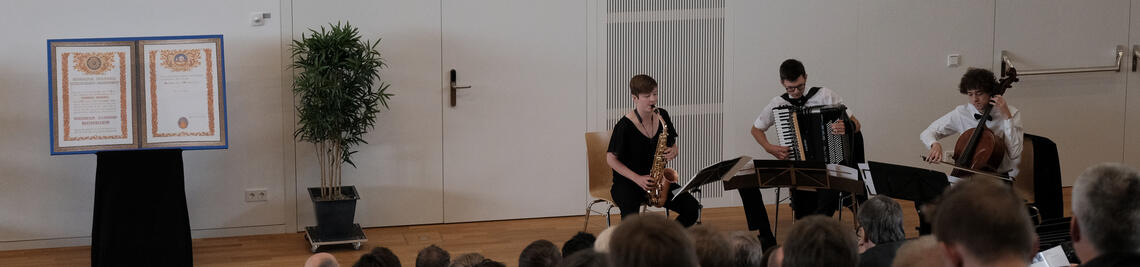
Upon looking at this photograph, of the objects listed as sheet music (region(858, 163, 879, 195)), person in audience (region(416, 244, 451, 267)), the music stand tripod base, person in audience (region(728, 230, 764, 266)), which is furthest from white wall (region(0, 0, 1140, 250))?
person in audience (region(728, 230, 764, 266))

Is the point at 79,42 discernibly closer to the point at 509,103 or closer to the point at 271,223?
the point at 271,223

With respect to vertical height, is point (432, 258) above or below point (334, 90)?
below

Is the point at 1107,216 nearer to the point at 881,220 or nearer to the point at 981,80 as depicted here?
the point at 881,220

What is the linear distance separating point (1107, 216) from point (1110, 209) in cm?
2

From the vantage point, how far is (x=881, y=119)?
7871 mm

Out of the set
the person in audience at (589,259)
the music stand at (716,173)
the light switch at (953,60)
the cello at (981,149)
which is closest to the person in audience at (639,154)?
the music stand at (716,173)

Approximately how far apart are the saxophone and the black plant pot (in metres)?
1.82

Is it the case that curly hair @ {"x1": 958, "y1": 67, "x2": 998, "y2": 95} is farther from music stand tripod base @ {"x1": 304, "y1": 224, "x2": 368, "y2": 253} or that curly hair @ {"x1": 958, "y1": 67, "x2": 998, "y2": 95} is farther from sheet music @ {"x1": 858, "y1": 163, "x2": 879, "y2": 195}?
music stand tripod base @ {"x1": 304, "y1": 224, "x2": 368, "y2": 253}

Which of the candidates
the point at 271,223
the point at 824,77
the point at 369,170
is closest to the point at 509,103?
the point at 369,170

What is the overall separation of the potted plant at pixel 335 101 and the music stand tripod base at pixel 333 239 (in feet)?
0.10

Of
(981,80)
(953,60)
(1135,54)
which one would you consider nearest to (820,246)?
(981,80)

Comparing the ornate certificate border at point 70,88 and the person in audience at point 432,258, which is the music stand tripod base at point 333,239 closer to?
the ornate certificate border at point 70,88

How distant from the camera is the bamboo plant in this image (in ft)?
20.8

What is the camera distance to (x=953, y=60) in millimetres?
7820
